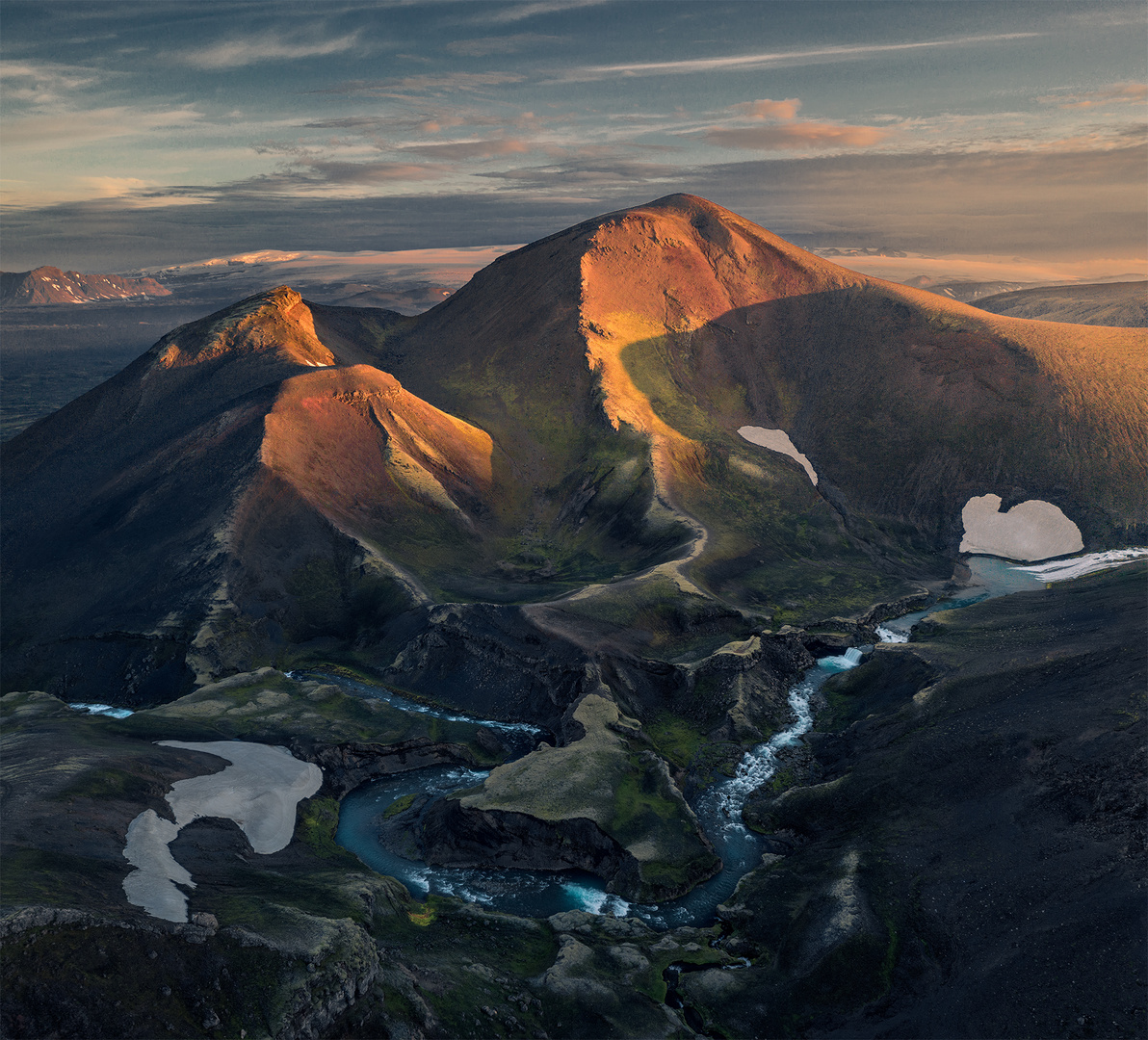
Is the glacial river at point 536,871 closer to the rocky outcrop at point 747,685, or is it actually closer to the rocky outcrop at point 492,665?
the rocky outcrop at point 747,685

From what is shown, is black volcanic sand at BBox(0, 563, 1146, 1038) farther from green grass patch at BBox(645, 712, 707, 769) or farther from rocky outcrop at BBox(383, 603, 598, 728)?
rocky outcrop at BBox(383, 603, 598, 728)

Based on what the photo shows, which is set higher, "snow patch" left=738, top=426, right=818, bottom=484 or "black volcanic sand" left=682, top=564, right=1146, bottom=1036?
"snow patch" left=738, top=426, right=818, bottom=484

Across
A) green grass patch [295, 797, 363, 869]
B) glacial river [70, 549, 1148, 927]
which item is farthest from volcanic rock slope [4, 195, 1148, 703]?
green grass patch [295, 797, 363, 869]

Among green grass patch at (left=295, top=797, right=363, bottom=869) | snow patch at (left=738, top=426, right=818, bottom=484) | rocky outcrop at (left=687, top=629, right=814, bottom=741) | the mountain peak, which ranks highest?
the mountain peak

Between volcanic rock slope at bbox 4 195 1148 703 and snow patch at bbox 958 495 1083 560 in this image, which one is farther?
snow patch at bbox 958 495 1083 560

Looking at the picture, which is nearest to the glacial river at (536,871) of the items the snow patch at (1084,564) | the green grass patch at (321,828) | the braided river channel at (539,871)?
the braided river channel at (539,871)

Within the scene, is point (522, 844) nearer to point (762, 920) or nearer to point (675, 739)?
point (762, 920)
